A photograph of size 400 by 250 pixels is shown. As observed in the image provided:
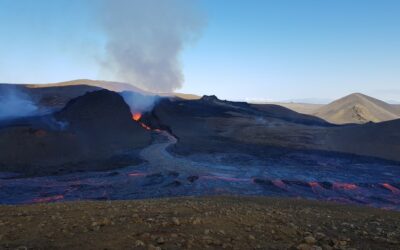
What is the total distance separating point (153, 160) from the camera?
27844mm

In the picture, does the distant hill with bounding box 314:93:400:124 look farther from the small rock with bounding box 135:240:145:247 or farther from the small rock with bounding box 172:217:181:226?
the small rock with bounding box 135:240:145:247

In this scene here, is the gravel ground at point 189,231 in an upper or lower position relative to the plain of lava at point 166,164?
upper

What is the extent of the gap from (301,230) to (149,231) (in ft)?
8.44

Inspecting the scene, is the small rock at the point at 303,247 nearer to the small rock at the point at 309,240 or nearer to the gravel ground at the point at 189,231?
the gravel ground at the point at 189,231

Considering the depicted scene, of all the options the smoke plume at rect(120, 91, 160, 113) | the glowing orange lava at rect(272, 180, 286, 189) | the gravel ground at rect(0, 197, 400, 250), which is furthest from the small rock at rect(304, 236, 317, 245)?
the smoke plume at rect(120, 91, 160, 113)

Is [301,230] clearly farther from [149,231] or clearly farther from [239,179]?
[239,179]

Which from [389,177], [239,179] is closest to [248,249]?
[239,179]

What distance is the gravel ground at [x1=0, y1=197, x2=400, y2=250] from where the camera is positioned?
5.74 meters

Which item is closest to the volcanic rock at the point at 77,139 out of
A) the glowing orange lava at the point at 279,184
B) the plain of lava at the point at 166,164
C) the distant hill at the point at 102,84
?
the plain of lava at the point at 166,164

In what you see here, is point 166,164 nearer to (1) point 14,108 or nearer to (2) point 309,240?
(2) point 309,240

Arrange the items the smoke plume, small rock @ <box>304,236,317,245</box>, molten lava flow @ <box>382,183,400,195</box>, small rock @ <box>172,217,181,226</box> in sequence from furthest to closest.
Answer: the smoke plume < molten lava flow @ <box>382,183,400,195</box> < small rock @ <box>172,217,181,226</box> < small rock @ <box>304,236,317,245</box>

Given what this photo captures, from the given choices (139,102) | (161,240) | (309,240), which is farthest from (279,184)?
(139,102)

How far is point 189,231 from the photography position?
6340 mm

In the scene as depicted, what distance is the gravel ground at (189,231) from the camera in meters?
5.74
